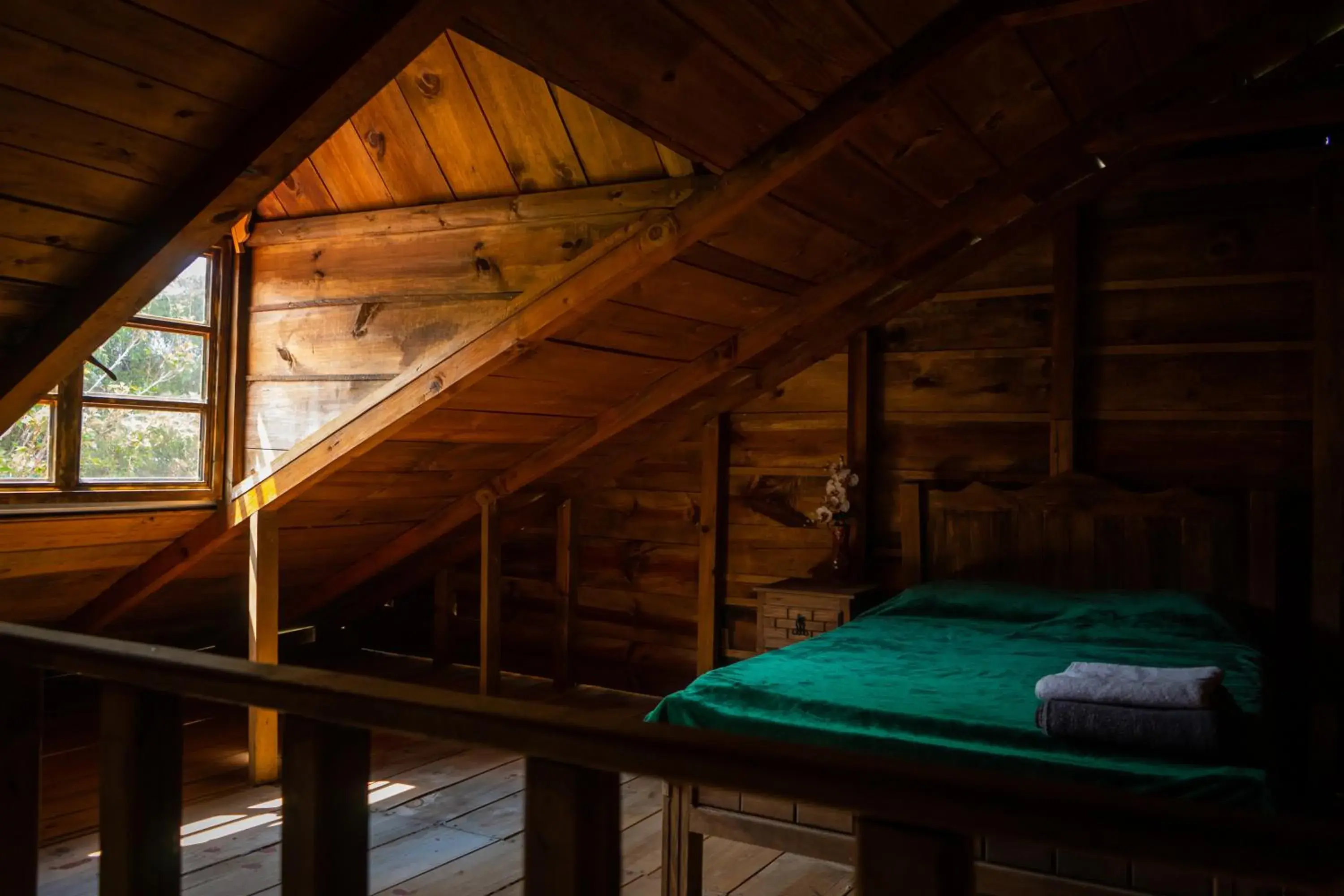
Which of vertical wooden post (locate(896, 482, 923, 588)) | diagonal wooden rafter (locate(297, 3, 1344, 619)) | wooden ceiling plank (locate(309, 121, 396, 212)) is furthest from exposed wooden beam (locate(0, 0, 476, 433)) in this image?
vertical wooden post (locate(896, 482, 923, 588))

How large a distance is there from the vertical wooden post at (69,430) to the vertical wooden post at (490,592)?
1558mm

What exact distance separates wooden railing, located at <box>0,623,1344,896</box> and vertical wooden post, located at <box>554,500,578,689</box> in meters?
3.86

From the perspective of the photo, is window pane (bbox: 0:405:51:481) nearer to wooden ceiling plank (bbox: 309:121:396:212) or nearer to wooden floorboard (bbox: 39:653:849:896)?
wooden floorboard (bbox: 39:653:849:896)

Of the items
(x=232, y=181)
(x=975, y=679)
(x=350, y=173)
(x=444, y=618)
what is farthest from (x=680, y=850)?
(x=444, y=618)

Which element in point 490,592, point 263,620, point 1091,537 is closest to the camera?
point 263,620

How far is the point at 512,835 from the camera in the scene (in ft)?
10.5

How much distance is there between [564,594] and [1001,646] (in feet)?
8.19

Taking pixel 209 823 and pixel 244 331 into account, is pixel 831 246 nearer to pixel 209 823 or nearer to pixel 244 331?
pixel 244 331

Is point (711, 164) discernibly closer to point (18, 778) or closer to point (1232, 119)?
point (1232, 119)

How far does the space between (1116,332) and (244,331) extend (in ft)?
11.1

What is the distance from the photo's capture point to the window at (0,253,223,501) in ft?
12.0

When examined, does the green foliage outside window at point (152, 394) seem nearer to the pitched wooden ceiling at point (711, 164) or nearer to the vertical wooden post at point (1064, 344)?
the pitched wooden ceiling at point (711, 164)

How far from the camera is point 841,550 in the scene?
4.24m

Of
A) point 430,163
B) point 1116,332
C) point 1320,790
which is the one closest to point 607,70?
point 430,163
